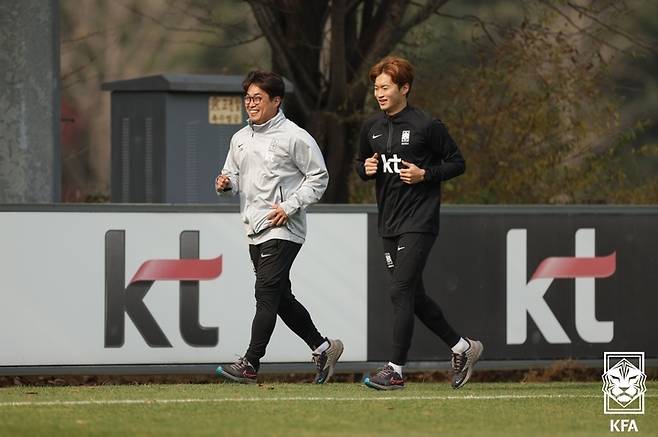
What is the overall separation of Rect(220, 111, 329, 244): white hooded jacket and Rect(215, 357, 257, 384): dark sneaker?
738 millimetres

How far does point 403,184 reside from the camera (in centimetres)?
1023

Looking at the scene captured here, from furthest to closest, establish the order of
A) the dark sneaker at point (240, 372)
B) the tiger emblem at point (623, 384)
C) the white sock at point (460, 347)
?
the white sock at point (460, 347) → the dark sneaker at point (240, 372) → the tiger emblem at point (623, 384)

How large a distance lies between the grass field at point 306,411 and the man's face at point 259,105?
162 centimetres

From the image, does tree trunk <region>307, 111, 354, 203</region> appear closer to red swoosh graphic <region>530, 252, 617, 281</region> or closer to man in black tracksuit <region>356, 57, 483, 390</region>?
red swoosh graphic <region>530, 252, 617, 281</region>

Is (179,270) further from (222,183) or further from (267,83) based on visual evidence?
(267,83)

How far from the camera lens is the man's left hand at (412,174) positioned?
1007 centimetres

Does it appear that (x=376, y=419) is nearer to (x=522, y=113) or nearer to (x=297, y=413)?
(x=297, y=413)

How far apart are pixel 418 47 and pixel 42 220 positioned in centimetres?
731

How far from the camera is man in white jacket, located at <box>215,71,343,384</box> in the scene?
10.3 metres

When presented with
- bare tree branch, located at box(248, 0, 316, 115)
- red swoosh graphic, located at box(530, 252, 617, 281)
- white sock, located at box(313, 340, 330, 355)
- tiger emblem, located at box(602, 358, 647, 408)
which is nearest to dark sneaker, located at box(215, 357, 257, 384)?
white sock, located at box(313, 340, 330, 355)

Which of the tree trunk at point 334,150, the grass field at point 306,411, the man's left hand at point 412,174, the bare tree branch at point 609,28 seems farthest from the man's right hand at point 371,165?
the bare tree branch at point 609,28

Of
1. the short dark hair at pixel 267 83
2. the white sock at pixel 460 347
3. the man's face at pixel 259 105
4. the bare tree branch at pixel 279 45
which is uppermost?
the bare tree branch at pixel 279 45

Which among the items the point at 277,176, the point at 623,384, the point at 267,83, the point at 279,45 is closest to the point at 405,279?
the point at 277,176

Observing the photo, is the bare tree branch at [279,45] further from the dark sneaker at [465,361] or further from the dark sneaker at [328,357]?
the dark sneaker at [465,361]
